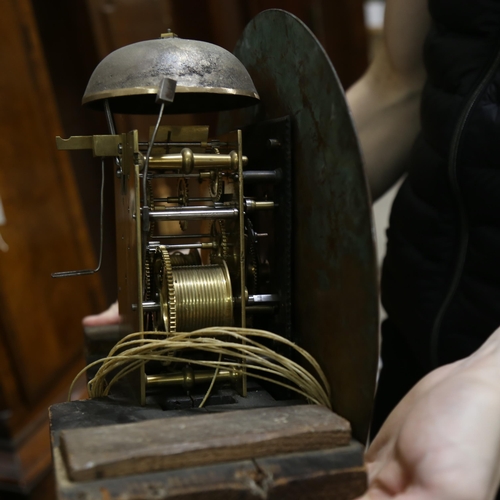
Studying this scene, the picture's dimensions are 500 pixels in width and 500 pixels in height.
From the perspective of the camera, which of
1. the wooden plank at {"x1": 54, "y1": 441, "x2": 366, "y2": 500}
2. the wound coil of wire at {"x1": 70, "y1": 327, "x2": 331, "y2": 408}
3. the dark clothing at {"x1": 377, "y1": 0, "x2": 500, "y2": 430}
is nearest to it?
the wooden plank at {"x1": 54, "y1": 441, "x2": 366, "y2": 500}

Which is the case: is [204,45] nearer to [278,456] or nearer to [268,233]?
[268,233]

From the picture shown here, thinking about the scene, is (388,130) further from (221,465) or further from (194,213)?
(221,465)

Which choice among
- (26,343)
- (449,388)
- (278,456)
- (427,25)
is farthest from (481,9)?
(26,343)

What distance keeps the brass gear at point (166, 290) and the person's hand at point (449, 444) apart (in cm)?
35

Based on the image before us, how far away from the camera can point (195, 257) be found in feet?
3.66

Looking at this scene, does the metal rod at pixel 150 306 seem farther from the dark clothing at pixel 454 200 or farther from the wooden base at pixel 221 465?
the dark clothing at pixel 454 200

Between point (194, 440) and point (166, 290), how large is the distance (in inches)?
11.6

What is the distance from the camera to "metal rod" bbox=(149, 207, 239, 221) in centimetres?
90

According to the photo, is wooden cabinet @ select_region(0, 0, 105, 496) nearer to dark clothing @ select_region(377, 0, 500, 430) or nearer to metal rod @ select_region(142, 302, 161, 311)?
metal rod @ select_region(142, 302, 161, 311)

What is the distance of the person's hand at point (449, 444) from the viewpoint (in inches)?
24.8

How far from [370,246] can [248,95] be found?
13.4 inches

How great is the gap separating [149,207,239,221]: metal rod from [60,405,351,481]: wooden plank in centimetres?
32

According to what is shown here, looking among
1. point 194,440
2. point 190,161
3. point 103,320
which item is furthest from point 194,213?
point 103,320

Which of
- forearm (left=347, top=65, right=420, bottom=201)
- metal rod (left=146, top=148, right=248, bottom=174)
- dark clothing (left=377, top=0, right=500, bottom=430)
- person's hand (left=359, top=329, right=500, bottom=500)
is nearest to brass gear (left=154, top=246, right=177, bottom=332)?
metal rod (left=146, top=148, right=248, bottom=174)
